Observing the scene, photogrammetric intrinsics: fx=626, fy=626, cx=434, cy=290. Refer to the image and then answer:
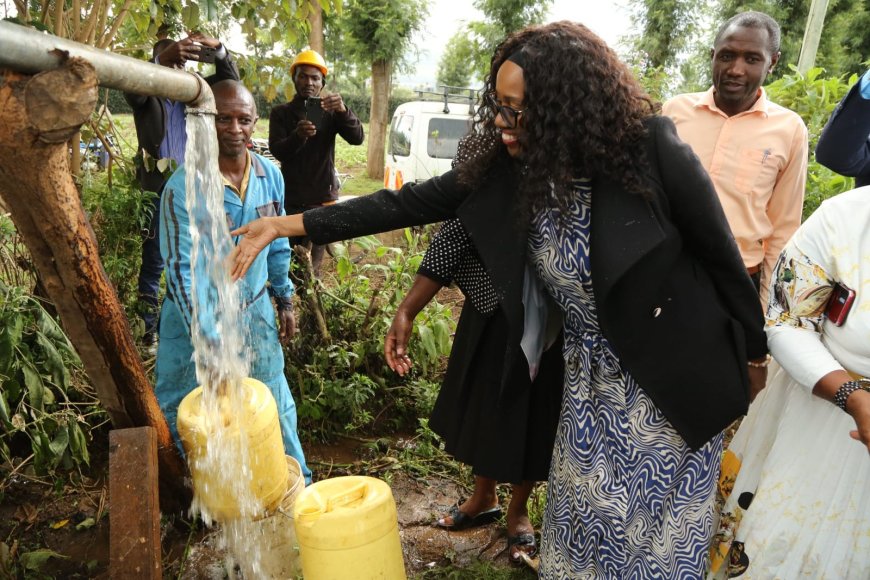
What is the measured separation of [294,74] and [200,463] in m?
3.08

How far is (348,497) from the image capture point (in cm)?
180

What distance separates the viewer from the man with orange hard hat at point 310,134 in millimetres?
4188

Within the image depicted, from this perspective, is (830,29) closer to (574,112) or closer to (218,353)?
(574,112)

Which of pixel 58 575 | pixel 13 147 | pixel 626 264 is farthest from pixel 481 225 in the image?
pixel 58 575

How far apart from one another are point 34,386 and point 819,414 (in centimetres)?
246

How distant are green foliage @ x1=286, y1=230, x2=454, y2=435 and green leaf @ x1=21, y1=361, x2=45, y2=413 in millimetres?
1141

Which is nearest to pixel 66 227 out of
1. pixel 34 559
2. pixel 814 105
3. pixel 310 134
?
pixel 34 559

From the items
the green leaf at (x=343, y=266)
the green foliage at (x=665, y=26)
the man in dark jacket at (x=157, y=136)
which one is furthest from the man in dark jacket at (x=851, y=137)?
the green foliage at (x=665, y=26)

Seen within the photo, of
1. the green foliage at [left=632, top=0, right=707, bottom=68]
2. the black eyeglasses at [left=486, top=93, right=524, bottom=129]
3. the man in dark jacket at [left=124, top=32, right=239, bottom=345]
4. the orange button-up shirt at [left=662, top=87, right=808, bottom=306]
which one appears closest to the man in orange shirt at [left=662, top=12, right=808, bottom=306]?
the orange button-up shirt at [left=662, top=87, right=808, bottom=306]

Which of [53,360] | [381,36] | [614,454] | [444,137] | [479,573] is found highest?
[381,36]

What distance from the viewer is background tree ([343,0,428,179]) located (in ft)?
38.8

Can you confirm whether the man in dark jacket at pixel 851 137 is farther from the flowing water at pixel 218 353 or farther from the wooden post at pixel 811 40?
the wooden post at pixel 811 40

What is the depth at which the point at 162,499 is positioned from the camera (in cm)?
219

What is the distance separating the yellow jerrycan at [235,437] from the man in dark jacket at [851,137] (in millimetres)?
1997
